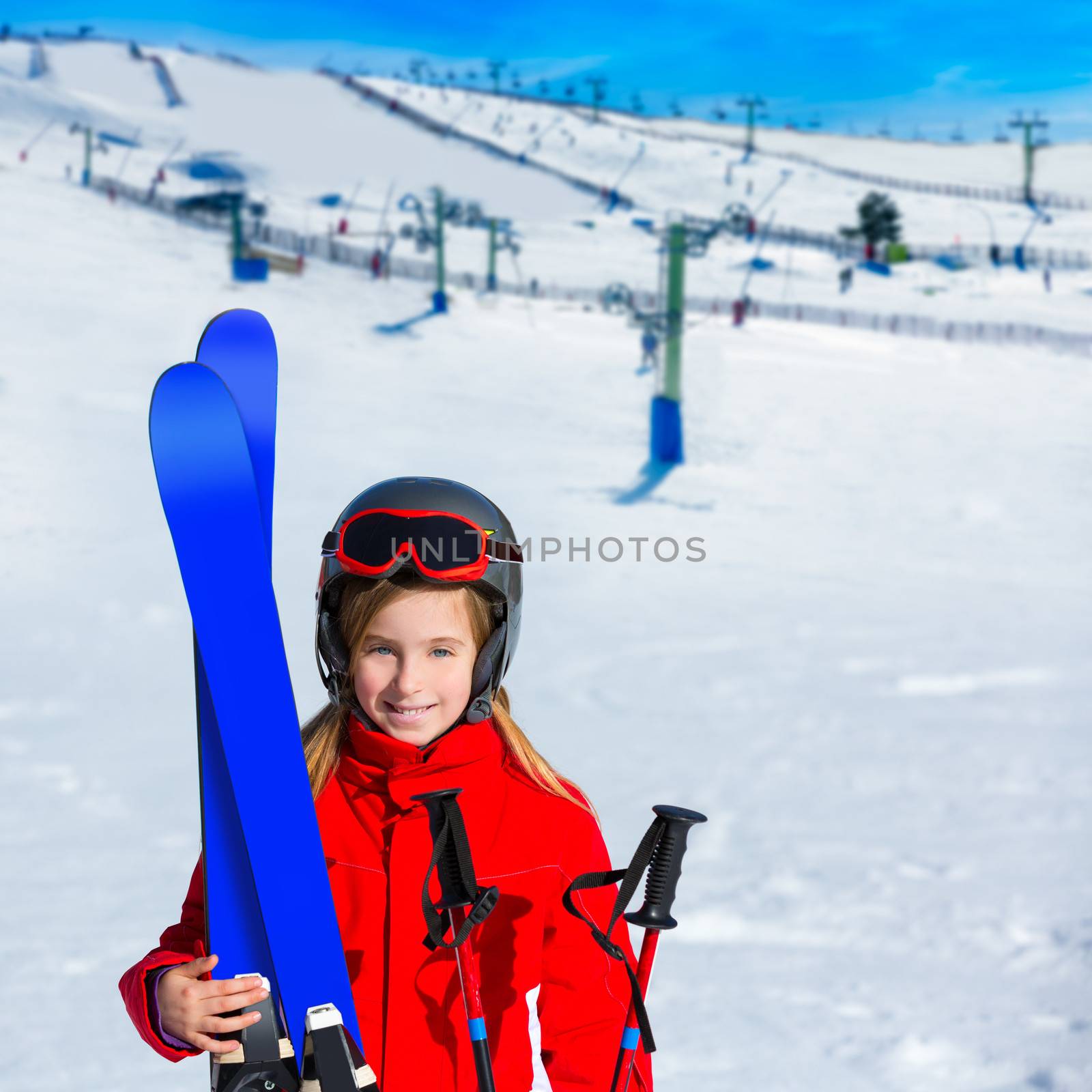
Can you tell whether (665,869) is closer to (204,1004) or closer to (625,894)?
(625,894)

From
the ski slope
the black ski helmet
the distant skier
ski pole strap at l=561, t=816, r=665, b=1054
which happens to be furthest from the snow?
the ski slope

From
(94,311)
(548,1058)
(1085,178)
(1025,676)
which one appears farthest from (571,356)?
(1085,178)

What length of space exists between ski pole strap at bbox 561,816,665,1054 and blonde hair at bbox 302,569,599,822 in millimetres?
155

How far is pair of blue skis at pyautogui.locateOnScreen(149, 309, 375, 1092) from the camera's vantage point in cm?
162

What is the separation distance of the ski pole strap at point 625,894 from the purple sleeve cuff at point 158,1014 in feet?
1.83

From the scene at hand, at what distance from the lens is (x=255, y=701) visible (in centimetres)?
167

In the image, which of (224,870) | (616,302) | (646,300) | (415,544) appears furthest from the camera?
(646,300)

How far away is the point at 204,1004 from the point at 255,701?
1.31 ft

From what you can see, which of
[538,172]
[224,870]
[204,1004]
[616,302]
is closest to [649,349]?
[616,302]

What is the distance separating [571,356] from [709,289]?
763 inches

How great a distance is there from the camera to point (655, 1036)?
164 inches

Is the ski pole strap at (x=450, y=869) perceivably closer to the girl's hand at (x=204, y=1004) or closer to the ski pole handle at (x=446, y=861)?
the ski pole handle at (x=446, y=861)

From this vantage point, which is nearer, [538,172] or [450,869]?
[450,869]

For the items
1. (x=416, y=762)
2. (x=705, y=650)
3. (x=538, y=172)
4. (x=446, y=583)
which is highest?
(x=538, y=172)
